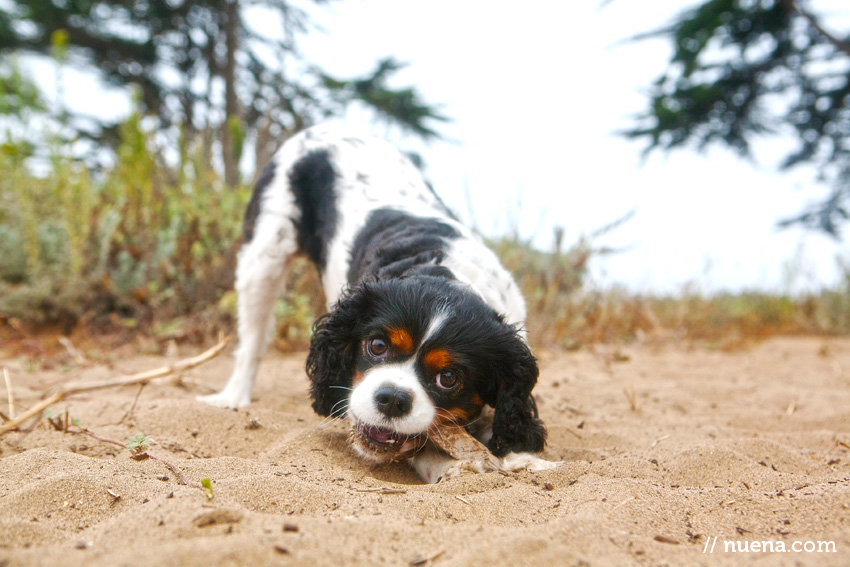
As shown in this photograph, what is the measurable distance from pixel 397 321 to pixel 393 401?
A: 0.30 meters

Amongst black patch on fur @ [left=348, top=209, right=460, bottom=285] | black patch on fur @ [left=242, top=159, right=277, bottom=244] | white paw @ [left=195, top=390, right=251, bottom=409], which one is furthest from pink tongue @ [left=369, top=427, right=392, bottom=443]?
black patch on fur @ [left=242, top=159, right=277, bottom=244]

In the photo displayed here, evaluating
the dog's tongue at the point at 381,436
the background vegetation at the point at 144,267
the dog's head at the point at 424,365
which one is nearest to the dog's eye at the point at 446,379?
the dog's head at the point at 424,365

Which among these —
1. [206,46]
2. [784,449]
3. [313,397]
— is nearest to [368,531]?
[313,397]

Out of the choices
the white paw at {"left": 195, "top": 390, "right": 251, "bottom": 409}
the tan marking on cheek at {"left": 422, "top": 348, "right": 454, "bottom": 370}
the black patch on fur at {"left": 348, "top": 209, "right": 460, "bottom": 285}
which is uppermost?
the black patch on fur at {"left": 348, "top": 209, "right": 460, "bottom": 285}

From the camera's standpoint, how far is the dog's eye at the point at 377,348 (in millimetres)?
2348

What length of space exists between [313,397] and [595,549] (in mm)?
1545

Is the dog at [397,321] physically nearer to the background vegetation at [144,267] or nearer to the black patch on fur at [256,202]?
the black patch on fur at [256,202]

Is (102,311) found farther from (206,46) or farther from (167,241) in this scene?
(206,46)

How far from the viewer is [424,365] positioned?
7.39ft

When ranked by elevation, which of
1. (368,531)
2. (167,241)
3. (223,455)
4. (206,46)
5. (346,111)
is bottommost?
(223,455)

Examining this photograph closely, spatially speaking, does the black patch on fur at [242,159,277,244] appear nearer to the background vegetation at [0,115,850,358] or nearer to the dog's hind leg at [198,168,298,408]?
the dog's hind leg at [198,168,298,408]

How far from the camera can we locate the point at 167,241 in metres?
5.75

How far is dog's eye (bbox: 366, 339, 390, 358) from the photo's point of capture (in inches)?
92.4

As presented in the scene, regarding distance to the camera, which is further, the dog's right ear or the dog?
the dog's right ear
